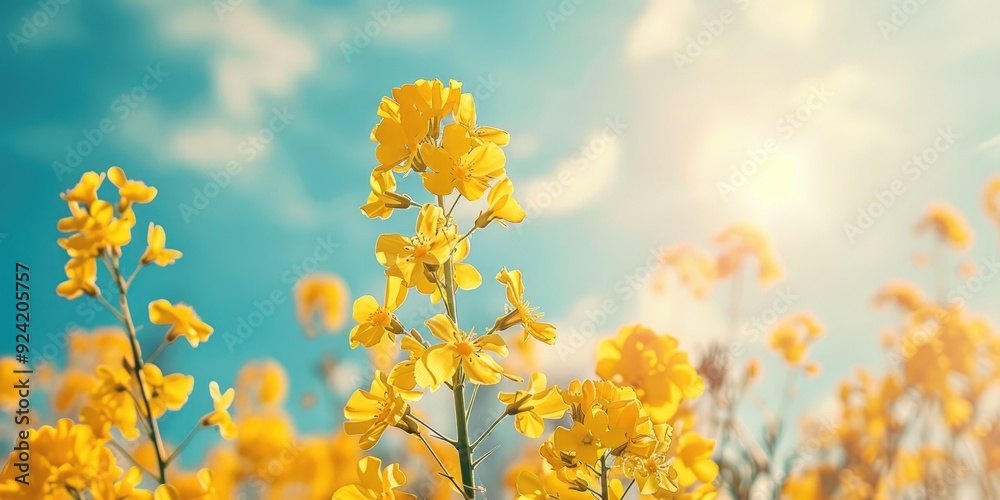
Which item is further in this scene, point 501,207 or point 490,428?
point 501,207

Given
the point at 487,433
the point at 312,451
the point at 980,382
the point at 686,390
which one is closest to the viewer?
the point at 487,433

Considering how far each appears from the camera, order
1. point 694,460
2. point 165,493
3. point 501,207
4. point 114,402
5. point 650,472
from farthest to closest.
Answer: point 114,402 < point 694,460 < point 165,493 < point 501,207 < point 650,472

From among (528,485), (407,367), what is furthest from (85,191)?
(528,485)

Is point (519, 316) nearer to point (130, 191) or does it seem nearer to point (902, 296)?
point (130, 191)

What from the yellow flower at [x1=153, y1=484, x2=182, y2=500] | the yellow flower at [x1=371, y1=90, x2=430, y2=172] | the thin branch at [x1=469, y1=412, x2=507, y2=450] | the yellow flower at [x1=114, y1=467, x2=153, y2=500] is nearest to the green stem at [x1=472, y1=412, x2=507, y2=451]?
the thin branch at [x1=469, y1=412, x2=507, y2=450]

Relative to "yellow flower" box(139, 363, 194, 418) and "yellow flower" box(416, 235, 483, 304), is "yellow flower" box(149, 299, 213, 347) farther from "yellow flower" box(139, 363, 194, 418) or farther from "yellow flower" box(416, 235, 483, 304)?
"yellow flower" box(416, 235, 483, 304)

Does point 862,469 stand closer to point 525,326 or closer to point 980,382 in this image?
point 980,382

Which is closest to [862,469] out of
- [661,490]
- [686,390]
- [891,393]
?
[891,393]
